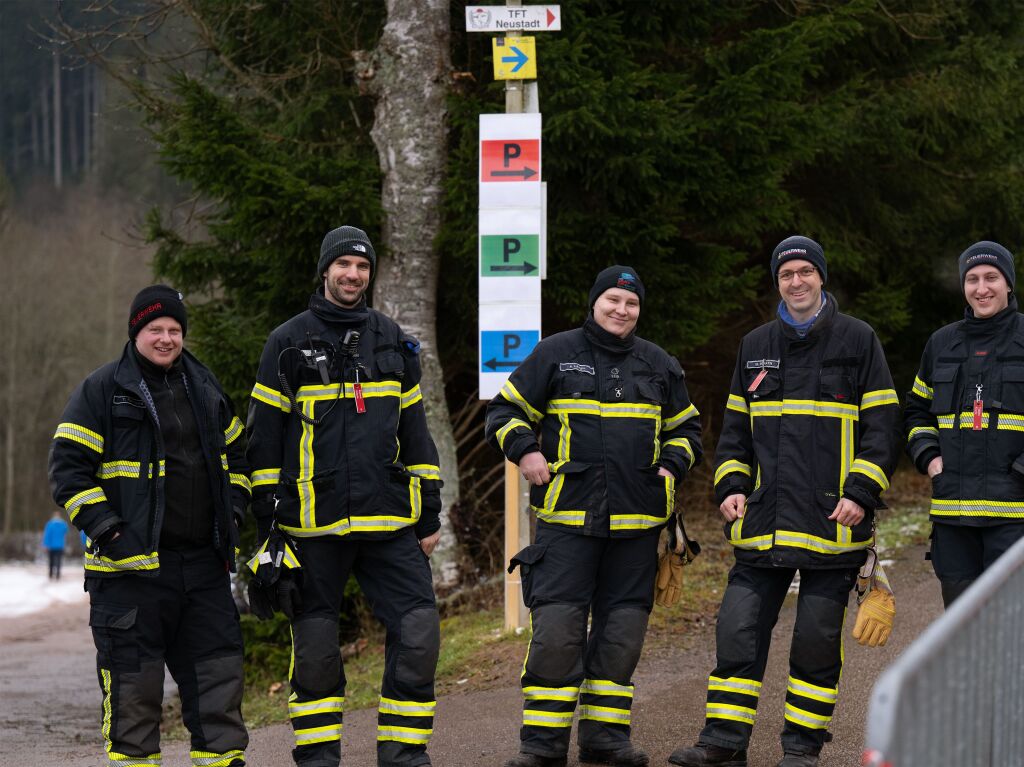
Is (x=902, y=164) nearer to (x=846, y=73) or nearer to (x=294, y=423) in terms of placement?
(x=846, y=73)

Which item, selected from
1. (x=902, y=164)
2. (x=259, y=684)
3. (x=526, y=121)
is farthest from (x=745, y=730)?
(x=902, y=164)

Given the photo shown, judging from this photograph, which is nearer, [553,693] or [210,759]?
[210,759]

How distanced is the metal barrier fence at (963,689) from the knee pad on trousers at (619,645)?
6.75 ft

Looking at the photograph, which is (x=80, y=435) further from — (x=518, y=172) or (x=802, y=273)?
(x=518, y=172)

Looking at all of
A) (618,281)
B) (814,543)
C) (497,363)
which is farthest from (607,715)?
(497,363)

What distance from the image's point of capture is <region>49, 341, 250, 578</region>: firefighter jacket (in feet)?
15.4

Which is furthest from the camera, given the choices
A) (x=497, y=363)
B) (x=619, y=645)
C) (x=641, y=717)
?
(x=497, y=363)

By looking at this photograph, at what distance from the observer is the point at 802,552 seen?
200 inches

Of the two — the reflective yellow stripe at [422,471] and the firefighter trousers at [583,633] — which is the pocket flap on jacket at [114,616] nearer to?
the reflective yellow stripe at [422,471]

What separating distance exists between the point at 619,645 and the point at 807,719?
840mm

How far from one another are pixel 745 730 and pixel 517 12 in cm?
463

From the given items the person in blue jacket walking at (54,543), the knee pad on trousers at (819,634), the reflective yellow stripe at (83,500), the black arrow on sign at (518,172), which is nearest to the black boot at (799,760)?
the knee pad on trousers at (819,634)

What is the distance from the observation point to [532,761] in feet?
17.1

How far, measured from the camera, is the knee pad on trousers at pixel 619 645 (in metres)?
5.34
